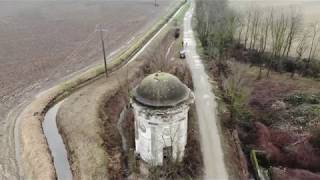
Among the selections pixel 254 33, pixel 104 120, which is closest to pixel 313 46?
pixel 254 33

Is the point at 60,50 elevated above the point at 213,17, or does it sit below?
below

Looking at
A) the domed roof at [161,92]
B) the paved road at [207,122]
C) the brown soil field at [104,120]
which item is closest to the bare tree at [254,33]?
the paved road at [207,122]

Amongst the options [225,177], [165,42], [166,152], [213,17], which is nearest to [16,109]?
[166,152]

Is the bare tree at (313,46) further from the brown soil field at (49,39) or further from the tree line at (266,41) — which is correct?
the brown soil field at (49,39)

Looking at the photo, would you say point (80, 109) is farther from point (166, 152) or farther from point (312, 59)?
point (312, 59)

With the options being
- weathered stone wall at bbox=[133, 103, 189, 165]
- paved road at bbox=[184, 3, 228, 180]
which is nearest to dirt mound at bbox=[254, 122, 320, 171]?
paved road at bbox=[184, 3, 228, 180]

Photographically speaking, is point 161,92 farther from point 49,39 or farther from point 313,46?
point 49,39
